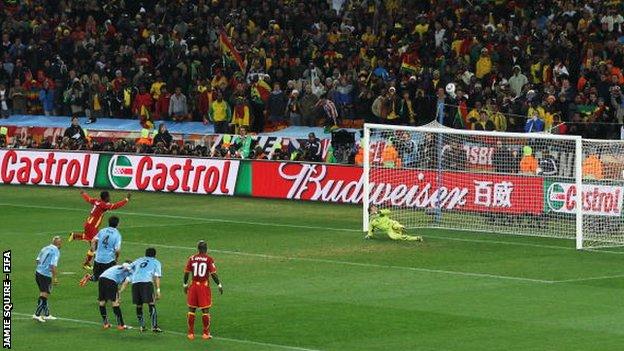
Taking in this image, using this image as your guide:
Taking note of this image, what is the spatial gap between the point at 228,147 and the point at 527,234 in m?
13.9

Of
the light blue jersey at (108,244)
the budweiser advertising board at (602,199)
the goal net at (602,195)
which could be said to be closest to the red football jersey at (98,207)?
the light blue jersey at (108,244)

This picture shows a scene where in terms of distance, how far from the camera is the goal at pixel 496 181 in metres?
38.5

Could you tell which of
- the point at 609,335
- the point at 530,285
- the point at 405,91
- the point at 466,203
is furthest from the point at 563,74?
the point at 609,335

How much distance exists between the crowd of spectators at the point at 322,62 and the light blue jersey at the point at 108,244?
60.5 feet

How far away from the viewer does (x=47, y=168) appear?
50.6m

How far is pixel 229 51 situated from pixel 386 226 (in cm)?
1938

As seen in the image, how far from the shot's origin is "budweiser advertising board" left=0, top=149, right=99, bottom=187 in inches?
1972

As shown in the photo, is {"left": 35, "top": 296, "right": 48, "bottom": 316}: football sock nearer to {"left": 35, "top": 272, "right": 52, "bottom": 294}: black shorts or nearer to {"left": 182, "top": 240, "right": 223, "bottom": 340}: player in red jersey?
{"left": 35, "top": 272, "right": 52, "bottom": 294}: black shorts

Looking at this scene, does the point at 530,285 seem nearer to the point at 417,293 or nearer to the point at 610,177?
the point at 417,293

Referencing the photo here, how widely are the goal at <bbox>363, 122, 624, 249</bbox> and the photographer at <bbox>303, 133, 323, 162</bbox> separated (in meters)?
5.85

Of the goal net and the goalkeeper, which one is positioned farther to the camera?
the goalkeeper

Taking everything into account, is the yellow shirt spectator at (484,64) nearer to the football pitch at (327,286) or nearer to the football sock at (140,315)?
the football pitch at (327,286)

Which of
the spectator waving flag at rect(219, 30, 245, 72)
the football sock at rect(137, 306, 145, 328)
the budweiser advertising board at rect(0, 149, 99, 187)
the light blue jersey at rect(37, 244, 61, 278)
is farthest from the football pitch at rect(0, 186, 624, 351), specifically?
the spectator waving flag at rect(219, 30, 245, 72)

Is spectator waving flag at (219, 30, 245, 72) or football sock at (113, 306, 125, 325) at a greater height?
spectator waving flag at (219, 30, 245, 72)
